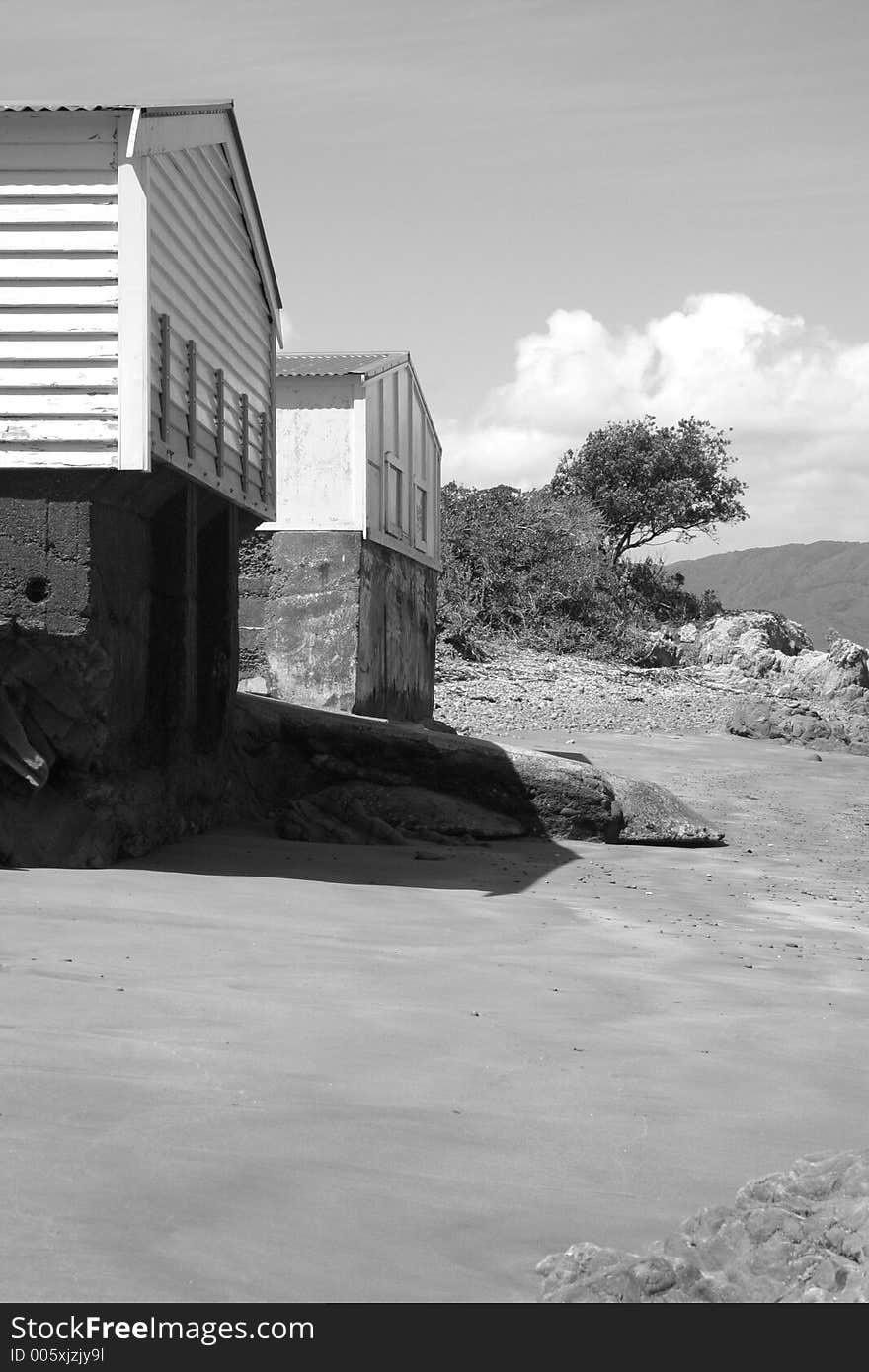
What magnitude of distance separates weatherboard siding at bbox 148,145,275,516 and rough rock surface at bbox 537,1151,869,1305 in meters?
7.95

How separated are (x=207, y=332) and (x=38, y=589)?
3246mm

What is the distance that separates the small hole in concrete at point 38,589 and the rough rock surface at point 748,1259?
24.7 ft

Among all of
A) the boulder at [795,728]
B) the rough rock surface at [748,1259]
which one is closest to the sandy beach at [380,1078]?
the rough rock surface at [748,1259]

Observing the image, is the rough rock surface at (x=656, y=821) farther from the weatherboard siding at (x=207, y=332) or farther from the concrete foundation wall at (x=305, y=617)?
the concrete foundation wall at (x=305, y=617)

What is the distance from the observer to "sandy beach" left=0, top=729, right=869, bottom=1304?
113 inches

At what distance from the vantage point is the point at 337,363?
1961cm

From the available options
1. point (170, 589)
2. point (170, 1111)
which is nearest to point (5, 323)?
point (170, 589)

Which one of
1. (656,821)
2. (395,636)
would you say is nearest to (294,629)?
(395,636)

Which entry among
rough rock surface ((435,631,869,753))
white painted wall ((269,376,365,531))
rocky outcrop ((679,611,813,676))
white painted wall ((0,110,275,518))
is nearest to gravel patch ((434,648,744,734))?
rough rock surface ((435,631,869,753))

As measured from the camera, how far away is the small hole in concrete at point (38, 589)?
31.8 ft

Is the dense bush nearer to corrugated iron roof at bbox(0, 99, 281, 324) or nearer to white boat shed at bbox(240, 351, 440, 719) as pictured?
white boat shed at bbox(240, 351, 440, 719)

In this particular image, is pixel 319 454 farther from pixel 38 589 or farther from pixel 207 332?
pixel 38 589

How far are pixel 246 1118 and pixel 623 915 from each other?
202 inches

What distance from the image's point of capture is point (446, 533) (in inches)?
1326
